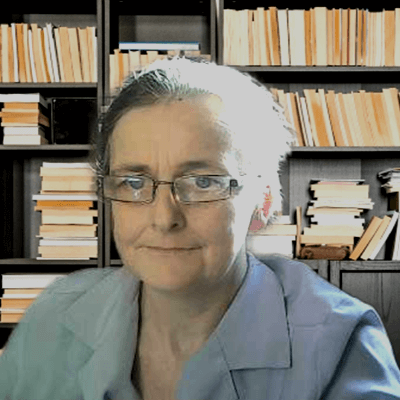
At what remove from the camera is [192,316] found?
99cm

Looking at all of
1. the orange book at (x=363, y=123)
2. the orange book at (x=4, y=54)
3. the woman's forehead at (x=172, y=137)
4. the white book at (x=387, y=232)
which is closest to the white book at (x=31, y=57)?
the orange book at (x=4, y=54)

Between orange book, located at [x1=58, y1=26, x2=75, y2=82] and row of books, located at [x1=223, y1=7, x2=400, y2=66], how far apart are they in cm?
72

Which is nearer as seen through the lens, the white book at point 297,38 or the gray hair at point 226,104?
the gray hair at point 226,104

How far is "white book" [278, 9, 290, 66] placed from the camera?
3627mm

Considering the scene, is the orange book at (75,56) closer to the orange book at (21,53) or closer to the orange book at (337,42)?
the orange book at (21,53)

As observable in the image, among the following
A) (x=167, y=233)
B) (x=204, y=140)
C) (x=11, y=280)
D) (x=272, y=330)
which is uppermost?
(x=204, y=140)

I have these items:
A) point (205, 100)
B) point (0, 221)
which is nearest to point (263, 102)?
point (205, 100)

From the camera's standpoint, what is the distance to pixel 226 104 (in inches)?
35.8

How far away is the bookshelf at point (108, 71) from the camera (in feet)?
11.9

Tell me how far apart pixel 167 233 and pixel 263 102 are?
23cm

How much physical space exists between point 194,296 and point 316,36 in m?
2.87

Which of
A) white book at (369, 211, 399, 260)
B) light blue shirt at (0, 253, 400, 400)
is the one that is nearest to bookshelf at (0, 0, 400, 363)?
white book at (369, 211, 399, 260)

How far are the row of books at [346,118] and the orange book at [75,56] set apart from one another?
91 cm

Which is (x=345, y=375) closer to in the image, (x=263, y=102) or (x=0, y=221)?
(x=263, y=102)
